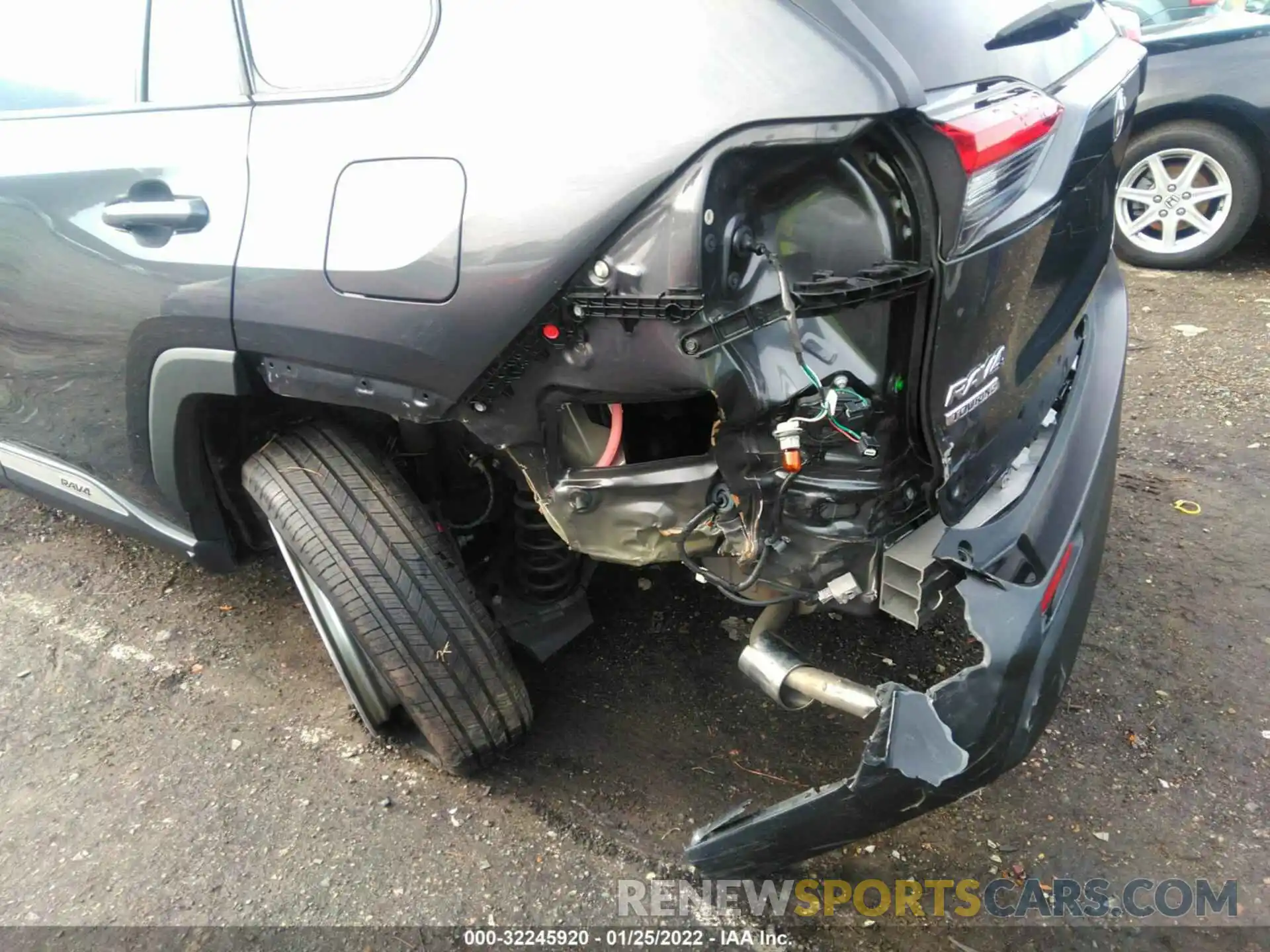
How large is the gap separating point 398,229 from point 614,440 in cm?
57

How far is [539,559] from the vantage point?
7.59 feet

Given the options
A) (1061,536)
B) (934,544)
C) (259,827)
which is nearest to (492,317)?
(934,544)

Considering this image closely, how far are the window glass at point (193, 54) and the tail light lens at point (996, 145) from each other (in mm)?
1493

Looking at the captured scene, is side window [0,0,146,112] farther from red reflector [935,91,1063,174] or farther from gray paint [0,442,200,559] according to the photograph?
red reflector [935,91,1063,174]

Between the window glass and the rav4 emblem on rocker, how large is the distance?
5.27ft

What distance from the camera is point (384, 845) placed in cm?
205

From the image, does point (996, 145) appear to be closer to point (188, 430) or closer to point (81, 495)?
point (188, 430)

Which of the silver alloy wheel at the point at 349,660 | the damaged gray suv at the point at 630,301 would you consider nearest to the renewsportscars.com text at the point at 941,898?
the damaged gray suv at the point at 630,301

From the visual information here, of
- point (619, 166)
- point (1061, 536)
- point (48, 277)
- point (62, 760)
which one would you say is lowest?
point (62, 760)

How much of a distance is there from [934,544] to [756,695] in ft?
3.24

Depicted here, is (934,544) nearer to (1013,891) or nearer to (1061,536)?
(1061,536)

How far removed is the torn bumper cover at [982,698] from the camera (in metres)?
1.44

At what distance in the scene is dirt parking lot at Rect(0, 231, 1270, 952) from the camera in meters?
1.92

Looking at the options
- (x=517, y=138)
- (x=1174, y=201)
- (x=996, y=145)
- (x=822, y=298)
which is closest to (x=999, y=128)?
(x=996, y=145)
